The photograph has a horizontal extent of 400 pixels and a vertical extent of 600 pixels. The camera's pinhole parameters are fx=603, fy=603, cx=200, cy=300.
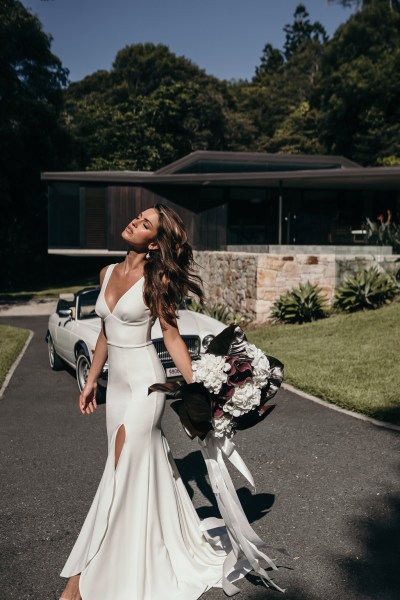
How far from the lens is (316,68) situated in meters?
72.1

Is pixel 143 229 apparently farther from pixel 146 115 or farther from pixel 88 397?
pixel 146 115

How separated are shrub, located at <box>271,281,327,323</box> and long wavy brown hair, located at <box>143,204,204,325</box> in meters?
12.2

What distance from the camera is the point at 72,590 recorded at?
3.50 m

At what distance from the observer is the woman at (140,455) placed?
344cm

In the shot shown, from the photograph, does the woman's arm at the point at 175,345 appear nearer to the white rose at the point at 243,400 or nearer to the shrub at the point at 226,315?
the white rose at the point at 243,400

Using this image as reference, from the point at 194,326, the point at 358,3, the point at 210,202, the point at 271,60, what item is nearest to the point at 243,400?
the point at 194,326

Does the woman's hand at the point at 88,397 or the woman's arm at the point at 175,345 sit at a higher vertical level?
the woman's arm at the point at 175,345

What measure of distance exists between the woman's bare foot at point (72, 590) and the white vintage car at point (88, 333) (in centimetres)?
470

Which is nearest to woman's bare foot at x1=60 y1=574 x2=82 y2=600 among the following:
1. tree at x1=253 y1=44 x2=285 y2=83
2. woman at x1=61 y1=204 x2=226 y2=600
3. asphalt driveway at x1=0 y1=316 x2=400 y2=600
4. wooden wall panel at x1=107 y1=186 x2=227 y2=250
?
woman at x1=61 y1=204 x2=226 y2=600

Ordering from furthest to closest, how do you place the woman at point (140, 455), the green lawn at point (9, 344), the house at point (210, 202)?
Result: the house at point (210, 202) < the green lawn at point (9, 344) < the woman at point (140, 455)

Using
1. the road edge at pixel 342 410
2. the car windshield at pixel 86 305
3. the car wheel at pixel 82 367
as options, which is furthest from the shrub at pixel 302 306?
the car wheel at pixel 82 367

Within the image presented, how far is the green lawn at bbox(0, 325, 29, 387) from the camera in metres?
11.9

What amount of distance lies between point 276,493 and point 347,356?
6404 mm

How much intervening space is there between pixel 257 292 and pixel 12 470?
10899mm
